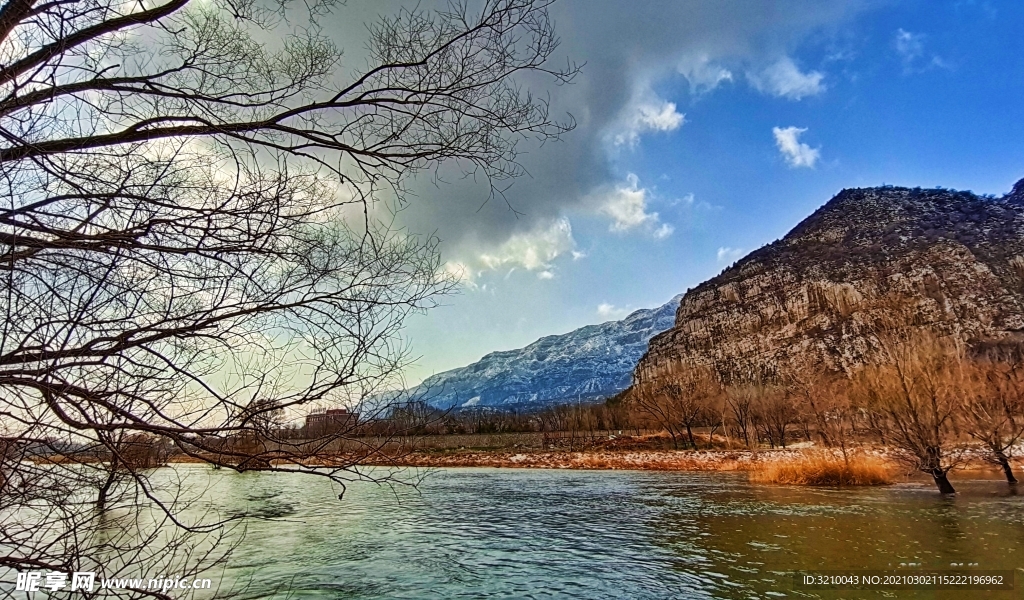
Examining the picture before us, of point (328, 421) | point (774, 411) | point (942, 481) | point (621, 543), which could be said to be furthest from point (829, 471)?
point (774, 411)

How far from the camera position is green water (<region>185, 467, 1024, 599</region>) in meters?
6.80

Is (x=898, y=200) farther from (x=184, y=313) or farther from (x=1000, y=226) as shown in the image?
(x=184, y=313)

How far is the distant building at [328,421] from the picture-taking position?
7.39ft

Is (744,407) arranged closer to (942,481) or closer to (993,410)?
(993,410)

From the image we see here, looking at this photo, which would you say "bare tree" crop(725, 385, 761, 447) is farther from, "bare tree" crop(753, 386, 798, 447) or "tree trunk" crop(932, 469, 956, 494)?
"tree trunk" crop(932, 469, 956, 494)

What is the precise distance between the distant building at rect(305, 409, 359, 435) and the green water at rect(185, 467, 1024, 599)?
1.45 m

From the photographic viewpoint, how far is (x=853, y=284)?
261 ft

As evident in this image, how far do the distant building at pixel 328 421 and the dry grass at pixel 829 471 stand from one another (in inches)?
793

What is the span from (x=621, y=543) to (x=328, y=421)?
8.79 m

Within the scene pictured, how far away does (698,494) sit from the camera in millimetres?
16797

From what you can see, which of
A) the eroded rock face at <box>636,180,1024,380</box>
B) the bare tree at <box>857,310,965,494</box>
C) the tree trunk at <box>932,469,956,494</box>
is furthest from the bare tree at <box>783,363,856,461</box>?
the eroded rock face at <box>636,180,1024,380</box>

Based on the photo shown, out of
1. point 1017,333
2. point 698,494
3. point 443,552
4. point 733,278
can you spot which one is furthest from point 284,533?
point 733,278

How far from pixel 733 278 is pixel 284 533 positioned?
374 ft

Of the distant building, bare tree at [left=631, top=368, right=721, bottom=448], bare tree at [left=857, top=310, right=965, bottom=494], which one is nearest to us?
the distant building
